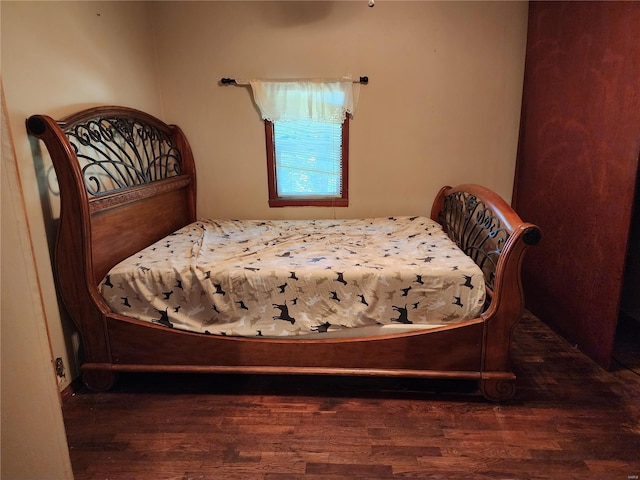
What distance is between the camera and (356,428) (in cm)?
176

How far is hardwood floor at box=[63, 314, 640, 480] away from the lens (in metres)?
1.55

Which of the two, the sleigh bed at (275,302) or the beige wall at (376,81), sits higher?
the beige wall at (376,81)

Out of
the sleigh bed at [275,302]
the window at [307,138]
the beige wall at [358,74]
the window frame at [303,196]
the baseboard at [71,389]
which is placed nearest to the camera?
the sleigh bed at [275,302]

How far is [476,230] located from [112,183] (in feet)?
7.15

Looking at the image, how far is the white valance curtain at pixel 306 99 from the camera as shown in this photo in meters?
2.94

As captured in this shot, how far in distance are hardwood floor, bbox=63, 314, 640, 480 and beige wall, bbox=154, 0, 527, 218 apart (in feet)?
5.26

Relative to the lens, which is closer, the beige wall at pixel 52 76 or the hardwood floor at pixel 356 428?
the hardwood floor at pixel 356 428

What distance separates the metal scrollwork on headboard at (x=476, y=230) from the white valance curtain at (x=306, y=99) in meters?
1.09

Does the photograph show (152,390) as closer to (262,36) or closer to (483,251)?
(483,251)

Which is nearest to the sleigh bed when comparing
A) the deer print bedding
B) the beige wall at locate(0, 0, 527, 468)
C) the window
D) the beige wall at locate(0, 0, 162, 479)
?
the deer print bedding

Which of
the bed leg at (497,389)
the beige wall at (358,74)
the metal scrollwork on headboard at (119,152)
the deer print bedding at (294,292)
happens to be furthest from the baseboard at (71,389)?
the bed leg at (497,389)

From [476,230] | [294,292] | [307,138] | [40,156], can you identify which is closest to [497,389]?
[476,230]

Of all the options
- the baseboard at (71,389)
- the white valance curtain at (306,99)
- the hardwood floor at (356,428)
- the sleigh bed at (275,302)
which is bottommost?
the hardwood floor at (356,428)

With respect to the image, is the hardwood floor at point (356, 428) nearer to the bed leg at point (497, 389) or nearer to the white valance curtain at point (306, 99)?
the bed leg at point (497, 389)
